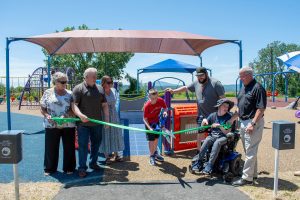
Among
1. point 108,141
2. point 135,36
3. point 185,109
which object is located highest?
point 135,36

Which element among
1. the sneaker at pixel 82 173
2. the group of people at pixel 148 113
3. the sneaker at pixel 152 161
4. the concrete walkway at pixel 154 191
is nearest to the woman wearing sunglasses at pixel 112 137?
the group of people at pixel 148 113

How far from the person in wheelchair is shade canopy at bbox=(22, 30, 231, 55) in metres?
2.46

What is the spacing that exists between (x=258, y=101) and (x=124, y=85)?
34.2 meters

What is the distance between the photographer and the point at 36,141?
346 inches

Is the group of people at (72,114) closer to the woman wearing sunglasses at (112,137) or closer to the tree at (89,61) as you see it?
the woman wearing sunglasses at (112,137)

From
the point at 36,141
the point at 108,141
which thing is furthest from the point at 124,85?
the point at 108,141

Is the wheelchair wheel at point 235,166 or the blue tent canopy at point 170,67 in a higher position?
the blue tent canopy at point 170,67

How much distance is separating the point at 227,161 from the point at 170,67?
54.2 feet

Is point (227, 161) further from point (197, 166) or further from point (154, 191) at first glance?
point (154, 191)

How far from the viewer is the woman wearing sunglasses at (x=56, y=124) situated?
5324 millimetres

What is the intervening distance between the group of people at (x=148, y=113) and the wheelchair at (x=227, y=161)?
5.3 inches

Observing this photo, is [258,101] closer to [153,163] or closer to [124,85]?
[153,163]

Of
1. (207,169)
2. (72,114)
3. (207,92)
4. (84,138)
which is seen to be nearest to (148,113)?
(207,92)

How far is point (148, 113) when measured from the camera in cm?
606
